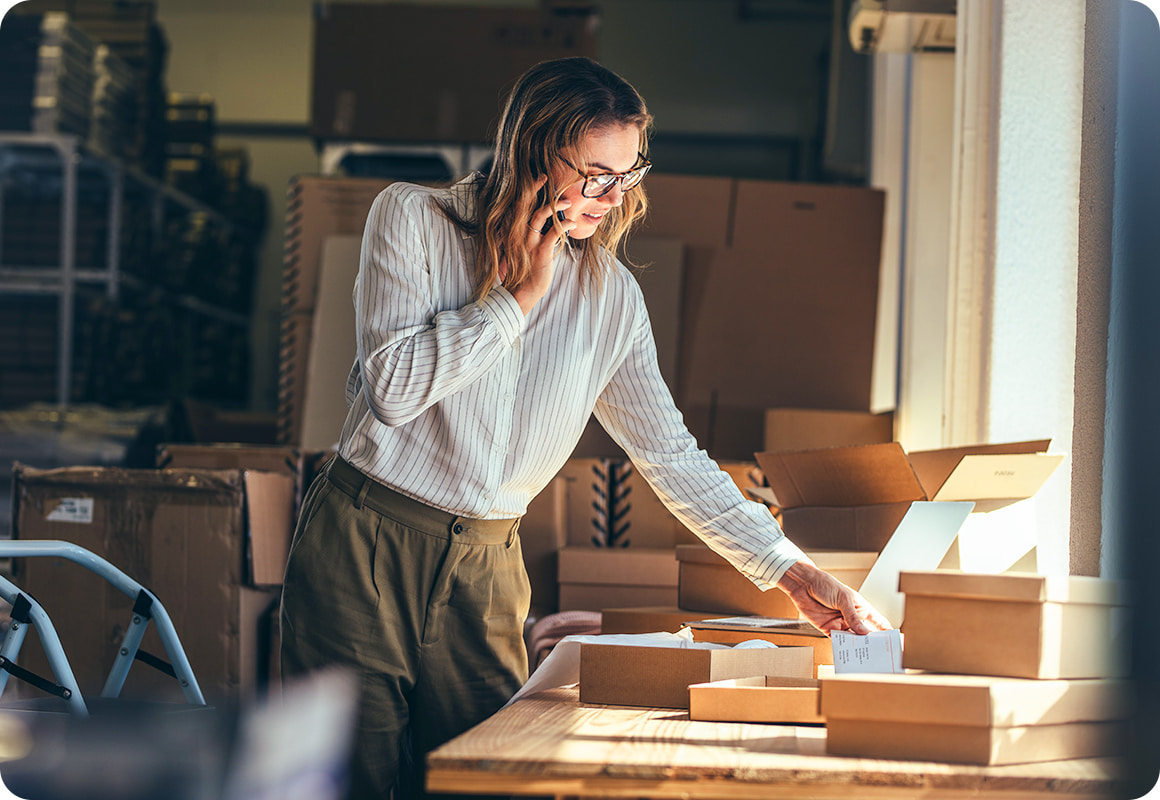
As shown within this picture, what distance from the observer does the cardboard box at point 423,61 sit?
377 cm

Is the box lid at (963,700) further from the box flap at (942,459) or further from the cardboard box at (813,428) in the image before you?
the cardboard box at (813,428)

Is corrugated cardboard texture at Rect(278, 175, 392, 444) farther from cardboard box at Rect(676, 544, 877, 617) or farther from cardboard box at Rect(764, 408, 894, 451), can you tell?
cardboard box at Rect(676, 544, 877, 617)

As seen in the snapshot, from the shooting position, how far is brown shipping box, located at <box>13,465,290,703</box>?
246 cm

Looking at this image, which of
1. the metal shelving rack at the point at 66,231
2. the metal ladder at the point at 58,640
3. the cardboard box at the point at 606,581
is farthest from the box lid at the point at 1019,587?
the metal shelving rack at the point at 66,231

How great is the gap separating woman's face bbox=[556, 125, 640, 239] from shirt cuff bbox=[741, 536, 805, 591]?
53cm

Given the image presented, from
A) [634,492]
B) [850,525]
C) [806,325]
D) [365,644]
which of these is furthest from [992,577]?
[806,325]

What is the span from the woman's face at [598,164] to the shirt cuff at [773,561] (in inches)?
20.9

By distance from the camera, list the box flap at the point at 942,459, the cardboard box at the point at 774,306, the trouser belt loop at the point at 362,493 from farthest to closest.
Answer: the cardboard box at the point at 774,306
the box flap at the point at 942,459
the trouser belt loop at the point at 362,493

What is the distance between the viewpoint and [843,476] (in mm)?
1765

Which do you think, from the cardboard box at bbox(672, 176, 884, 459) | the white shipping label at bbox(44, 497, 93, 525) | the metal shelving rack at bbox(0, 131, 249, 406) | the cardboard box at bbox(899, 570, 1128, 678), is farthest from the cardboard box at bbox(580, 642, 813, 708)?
the metal shelving rack at bbox(0, 131, 249, 406)

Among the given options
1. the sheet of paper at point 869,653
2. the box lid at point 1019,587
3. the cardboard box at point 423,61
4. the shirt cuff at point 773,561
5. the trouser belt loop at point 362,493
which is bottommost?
the sheet of paper at point 869,653

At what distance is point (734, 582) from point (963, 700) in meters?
0.71

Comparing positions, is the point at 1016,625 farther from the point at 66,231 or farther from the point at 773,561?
the point at 66,231

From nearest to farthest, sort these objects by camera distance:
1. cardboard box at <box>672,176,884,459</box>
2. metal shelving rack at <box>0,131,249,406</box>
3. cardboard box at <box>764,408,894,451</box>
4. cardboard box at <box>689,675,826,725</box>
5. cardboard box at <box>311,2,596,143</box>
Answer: cardboard box at <box>689,675,826,725</box> < cardboard box at <box>764,408,894,451</box> < cardboard box at <box>672,176,884,459</box> < cardboard box at <box>311,2,596,143</box> < metal shelving rack at <box>0,131,249,406</box>
